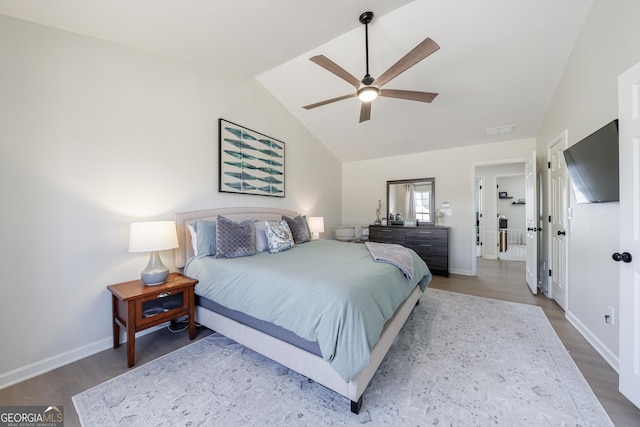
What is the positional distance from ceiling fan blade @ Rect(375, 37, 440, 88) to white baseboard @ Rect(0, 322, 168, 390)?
11.4 feet

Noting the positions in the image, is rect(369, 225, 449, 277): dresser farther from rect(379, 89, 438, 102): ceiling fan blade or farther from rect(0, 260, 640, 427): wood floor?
rect(379, 89, 438, 102): ceiling fan blade

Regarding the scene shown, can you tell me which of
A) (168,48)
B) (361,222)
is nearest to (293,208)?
(361,222)

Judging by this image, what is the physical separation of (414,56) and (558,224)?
2895 mm

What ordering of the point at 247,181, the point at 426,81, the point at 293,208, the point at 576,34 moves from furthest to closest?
1. the point at 293,208
2. the point at 247,181
3. the point at 426,81
4. the point at 576,34

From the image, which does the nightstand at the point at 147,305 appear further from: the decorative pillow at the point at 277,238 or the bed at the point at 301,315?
the decorative pillow at the point at 277,238

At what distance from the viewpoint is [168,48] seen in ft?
8.19

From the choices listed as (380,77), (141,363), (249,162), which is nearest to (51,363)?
(141,363)

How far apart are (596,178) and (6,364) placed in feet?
15.6

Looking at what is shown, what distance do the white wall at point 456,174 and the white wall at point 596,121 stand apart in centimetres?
147

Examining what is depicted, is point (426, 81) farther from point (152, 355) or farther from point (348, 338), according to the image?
point (152, 355)

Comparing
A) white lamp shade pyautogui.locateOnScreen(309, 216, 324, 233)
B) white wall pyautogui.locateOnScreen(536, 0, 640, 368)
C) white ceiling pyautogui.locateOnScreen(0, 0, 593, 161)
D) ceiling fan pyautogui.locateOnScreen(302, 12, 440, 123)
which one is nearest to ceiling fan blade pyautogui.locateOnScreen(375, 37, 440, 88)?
ceiling fan pyautogui.locateOnScreen(302, 12, 440, 123)

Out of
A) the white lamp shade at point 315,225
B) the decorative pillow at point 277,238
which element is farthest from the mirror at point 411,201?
the decorative pillow at point 277,238

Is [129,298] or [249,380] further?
[129,298]

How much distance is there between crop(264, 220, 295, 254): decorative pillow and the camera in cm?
289
